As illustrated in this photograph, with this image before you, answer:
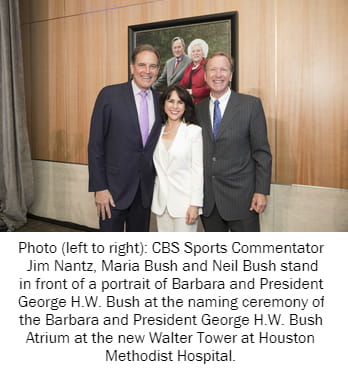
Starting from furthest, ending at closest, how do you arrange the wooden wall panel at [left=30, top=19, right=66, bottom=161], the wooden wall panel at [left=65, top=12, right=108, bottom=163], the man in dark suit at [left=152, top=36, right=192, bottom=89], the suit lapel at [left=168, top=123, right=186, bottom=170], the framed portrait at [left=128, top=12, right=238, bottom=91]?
the wooden wall panel at [left=30, top=19, right=66, bottom=161] → the wooden wall panel at [left=65, top=12, right=108, bottom=163] → the man in dark suit at [left=152, top=36, right=192, bottom=89] → the framed portrait at [left=128, top=12, right=238, bottom=91] → the suit lapel at [left=168, top=123, right=186, bottom=170]

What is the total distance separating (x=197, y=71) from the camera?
2707mm

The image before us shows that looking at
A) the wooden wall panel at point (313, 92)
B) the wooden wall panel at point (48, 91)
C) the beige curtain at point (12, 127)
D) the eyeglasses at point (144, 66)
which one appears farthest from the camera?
the wooden wall panel at point (48, 91)

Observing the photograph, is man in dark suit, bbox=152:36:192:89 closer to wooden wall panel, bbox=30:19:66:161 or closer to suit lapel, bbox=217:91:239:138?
suit lapel, bbox=217:91:239:138

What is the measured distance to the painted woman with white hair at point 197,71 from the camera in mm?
2678

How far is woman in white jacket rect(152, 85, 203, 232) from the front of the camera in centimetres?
171

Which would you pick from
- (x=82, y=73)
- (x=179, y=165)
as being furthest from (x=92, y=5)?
(x=179, y=165)

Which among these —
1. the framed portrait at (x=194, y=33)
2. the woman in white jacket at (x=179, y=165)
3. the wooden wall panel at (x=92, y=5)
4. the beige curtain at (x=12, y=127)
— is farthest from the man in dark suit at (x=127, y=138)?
the beige curtain at (x=12, y=127)

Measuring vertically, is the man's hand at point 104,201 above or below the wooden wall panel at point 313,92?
below

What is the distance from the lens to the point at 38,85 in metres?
3.87

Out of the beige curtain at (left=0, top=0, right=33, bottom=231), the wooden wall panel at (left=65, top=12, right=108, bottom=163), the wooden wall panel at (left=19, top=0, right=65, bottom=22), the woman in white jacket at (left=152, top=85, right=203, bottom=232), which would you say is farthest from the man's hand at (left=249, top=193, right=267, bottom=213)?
the wooden wall panel at (left=19, top=0, right=65, bottom=22)

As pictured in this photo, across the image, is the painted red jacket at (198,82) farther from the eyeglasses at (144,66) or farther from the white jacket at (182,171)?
the white jacket at (182,171)

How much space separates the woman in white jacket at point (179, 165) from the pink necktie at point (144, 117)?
12 centimetres

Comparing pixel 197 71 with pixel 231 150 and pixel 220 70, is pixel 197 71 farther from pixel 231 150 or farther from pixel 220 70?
pixel 231 150

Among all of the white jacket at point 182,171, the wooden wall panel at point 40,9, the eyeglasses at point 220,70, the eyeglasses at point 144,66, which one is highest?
the wooden wall panel at point 40,9
